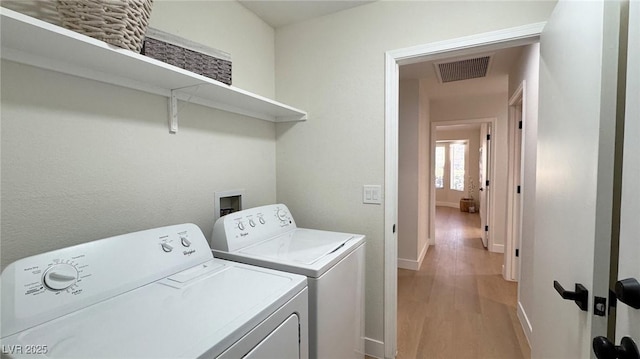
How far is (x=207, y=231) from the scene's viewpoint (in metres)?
1.64

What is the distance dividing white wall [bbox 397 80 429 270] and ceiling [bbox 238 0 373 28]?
6.61ft

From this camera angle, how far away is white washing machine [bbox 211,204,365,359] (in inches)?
46.8

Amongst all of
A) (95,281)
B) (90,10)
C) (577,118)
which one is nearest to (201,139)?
(90,10)

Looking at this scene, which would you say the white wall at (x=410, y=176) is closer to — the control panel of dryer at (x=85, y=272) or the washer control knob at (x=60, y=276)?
the control panel of dryer at (x=85, y=272)

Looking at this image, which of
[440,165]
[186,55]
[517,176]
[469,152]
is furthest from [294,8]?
[440,165]

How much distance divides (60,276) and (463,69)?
3691 mm

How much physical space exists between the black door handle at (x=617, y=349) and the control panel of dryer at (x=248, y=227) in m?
1.35

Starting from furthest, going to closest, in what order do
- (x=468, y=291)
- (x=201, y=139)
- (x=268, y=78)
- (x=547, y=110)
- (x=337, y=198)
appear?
(x=468, y=291)
(x=268, y=78)
(x=337, y=198)
(x=201, y=139)
(x=547, y=110)

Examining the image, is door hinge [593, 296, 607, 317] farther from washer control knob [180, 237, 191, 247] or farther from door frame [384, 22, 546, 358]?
washer control knob [180, 237, 191, 247]

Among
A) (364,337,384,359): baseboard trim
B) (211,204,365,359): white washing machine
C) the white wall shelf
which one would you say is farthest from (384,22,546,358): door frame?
the white wall shelf

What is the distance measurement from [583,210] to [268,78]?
1.97 metres

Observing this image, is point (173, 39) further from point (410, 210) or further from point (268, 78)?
point (410, 210)

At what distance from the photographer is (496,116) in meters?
4.31

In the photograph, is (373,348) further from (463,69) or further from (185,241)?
(463,69)
